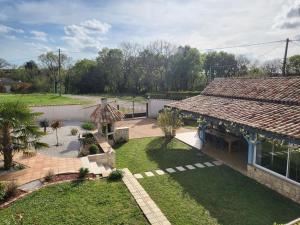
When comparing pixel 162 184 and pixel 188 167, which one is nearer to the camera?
pixel 162 184

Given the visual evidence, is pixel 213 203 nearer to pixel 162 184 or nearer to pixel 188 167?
pixel 162 184

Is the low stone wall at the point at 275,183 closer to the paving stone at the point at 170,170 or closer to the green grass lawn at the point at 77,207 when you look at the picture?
the paving stone at the point at 170,170

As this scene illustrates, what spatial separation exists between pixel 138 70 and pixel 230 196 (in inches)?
1766

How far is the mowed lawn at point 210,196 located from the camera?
8.74 meters

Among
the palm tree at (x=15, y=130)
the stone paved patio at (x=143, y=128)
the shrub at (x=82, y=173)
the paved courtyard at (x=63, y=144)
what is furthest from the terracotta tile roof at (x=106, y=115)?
the shrub at (x=82, y=173)

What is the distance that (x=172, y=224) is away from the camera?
26.9ft

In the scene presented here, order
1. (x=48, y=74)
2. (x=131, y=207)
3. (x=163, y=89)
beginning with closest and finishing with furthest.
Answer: (x=131, y=207) → (x=163, y=89) → (x=48, y=74)

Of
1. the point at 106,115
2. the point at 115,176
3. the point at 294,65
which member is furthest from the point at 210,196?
the point at 294,65

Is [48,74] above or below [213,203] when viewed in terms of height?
above

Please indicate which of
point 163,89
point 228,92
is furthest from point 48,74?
point 228,92

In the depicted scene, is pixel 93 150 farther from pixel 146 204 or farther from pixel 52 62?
pixel 52 62

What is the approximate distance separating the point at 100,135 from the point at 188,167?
23.4ft

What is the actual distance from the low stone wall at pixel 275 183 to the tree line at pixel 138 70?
120ft

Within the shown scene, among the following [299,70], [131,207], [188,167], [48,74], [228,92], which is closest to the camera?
[131,207]
